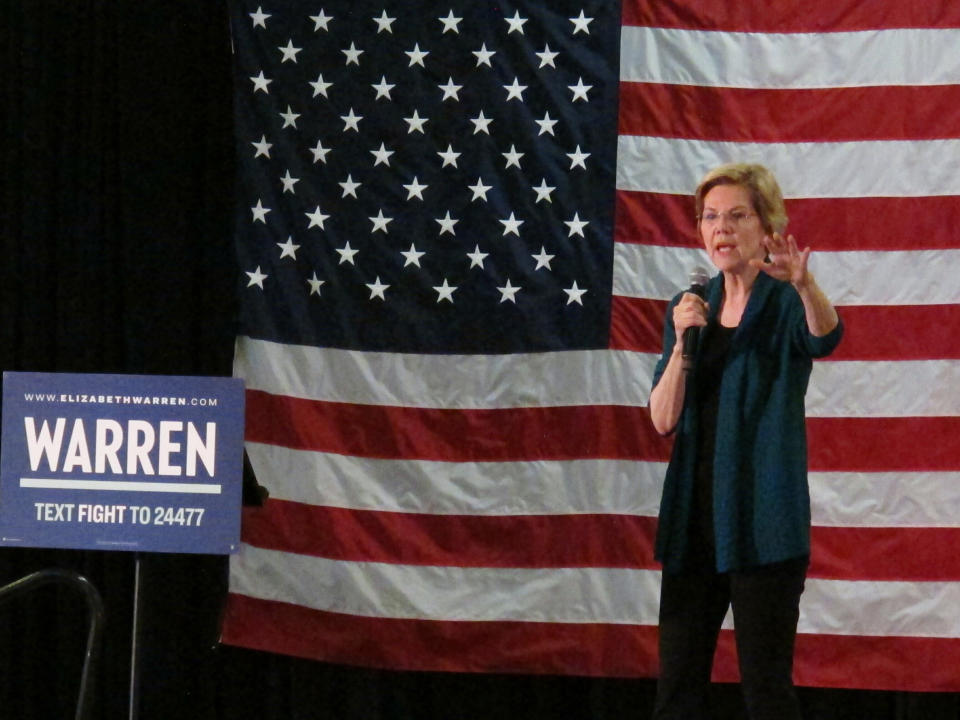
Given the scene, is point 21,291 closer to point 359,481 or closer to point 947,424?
point 359,481

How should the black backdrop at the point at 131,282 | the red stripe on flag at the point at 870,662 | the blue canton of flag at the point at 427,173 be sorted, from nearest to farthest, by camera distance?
the red stripe on flag at the point at 870,662
the blue canton of flag at the point at 427,173
the black backdrop at the point at 131,282

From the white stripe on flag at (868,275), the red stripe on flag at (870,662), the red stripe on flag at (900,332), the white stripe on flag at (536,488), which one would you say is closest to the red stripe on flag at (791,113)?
the white stripe on flag at (868,275)

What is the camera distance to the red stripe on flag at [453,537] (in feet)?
12.5

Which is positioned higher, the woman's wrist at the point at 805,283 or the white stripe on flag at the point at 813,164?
the white stripe on flag at the point at 813,164

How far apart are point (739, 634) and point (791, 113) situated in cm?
187

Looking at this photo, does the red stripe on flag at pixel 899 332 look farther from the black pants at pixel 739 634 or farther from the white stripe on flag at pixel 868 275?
the black pants at pixel 739 634

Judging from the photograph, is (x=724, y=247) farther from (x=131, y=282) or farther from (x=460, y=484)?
(x=131, y=282)

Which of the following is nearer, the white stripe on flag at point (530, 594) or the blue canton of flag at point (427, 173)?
the white stripe on flag at point (530, 594)

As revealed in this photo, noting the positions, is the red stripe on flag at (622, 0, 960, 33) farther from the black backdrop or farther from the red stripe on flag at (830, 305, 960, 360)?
the black backdrop

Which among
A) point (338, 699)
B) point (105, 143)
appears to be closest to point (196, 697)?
point (338, 699)

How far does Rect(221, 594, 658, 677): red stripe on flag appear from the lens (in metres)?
3.79

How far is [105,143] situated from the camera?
4078 millimetres

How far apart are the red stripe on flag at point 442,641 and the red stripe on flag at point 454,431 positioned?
20.5 inches

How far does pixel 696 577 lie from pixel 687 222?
5.00ft
